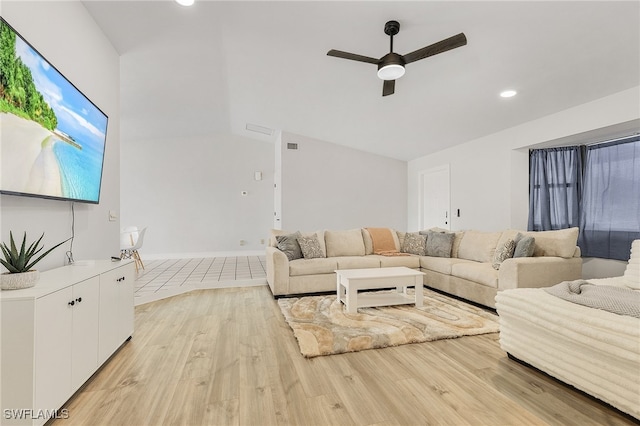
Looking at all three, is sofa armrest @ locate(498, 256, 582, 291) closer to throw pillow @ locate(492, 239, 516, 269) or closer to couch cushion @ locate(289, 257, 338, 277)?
throw pillow @ locate(492, 239, 516, 269)

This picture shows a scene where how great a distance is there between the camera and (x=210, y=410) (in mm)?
1611

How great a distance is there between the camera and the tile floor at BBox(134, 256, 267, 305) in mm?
4129

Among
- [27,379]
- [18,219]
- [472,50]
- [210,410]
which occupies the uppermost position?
[472,50]

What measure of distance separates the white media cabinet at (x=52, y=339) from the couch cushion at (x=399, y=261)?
3.21 metres

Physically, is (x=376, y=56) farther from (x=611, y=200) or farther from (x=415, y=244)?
(x=611, y=200)

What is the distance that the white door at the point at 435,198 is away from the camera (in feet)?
18.4

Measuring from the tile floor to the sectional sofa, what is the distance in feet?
3.20

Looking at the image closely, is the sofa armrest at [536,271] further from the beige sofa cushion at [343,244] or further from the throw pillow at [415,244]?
the beige sofa cushion at [343,244]

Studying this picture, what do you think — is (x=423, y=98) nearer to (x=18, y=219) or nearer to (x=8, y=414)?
(x=18, y=219)

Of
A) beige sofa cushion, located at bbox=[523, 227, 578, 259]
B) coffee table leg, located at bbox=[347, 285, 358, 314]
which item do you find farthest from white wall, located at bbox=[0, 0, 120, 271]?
beige sofa cushion, located at bbox=[523, 227, 578, 259]

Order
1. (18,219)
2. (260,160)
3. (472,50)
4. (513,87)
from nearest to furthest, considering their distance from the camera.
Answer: (18,219), (472,50), (513,87), (260,160)

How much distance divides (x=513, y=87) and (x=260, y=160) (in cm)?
576

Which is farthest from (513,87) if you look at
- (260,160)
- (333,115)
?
(260,160)

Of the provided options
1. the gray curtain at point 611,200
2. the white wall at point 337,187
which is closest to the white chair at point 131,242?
the white wall at point 337,187
